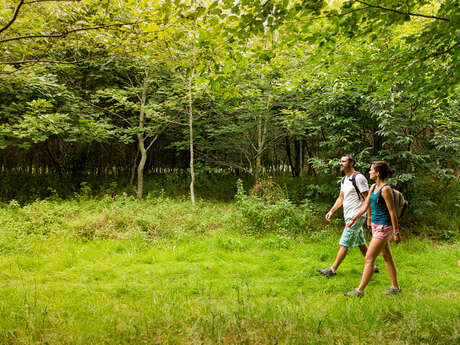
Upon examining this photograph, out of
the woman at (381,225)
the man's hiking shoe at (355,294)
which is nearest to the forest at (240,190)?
the man's hiking shoe at (355,294)

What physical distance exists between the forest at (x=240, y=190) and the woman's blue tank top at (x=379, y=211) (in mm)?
1140

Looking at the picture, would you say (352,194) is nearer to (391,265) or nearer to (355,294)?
(391,265)

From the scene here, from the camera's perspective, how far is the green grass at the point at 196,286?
242cm

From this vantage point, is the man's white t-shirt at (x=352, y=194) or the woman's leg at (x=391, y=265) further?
the man's white t-shirt at (x=352, y=194)

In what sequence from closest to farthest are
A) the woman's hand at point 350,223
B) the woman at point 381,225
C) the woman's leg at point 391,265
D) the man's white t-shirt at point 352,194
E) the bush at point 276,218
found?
the woman at point 381,225 → the woman's leg at point 391,265 → the woman's hand at point 350,223 → the man's white t-shirt at point 352,194 → the bush at point 276,218

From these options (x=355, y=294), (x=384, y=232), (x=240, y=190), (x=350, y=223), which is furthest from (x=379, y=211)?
(x=240, y=190)

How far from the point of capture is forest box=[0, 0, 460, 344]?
2.57 meters

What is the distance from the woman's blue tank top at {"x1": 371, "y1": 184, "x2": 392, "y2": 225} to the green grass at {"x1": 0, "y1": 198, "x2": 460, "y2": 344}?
1.11 meters

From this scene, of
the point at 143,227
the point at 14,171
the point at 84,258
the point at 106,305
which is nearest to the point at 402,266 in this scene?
the point at 106,305

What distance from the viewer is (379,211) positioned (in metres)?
3.72

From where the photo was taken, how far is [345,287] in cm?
400

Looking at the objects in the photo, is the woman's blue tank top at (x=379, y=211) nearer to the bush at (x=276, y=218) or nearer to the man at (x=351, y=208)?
the man at (x=351, y=208)

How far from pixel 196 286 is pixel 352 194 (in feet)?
10.6

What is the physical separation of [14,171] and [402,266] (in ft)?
55.5
